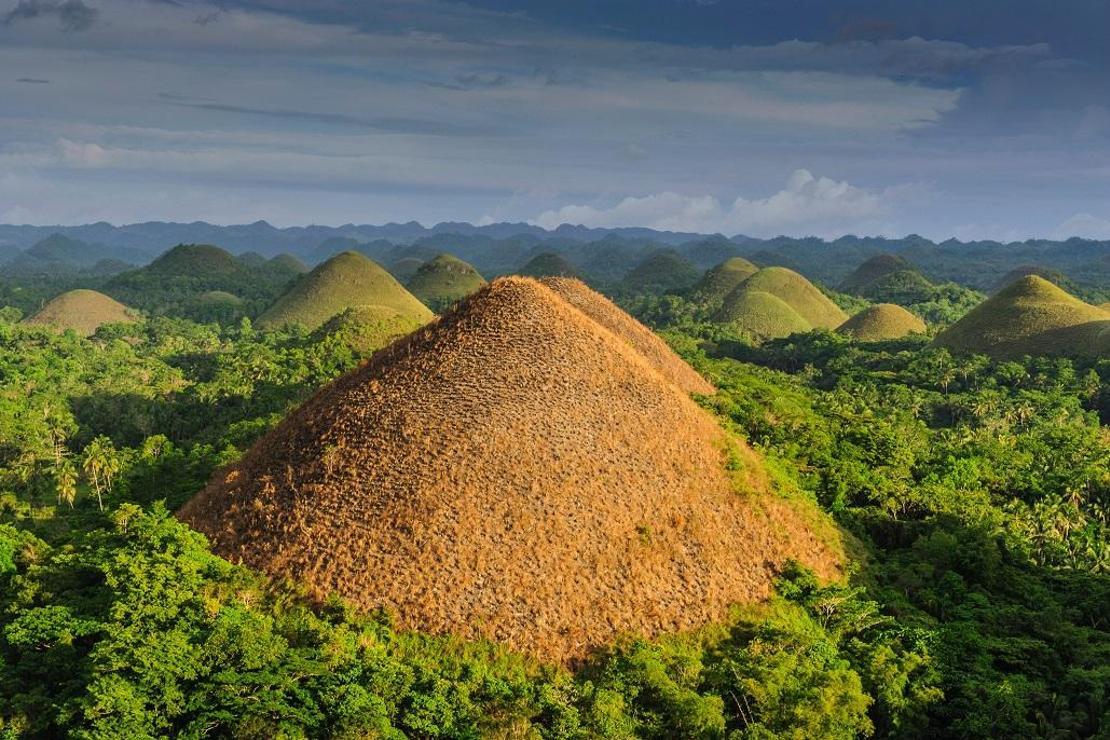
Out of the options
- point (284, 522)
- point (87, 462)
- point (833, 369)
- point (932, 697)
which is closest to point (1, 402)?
point (87, 462)

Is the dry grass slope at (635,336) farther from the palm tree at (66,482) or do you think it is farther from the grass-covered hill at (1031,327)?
the grass-covered hill at (1031,327)

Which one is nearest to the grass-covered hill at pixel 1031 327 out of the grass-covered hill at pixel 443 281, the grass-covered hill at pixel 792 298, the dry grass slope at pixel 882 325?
the dry grass slope at pixel 882 325

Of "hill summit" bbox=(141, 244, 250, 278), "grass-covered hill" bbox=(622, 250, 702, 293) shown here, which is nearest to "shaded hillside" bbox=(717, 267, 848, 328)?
"grass-covered hill" bbox=(622, 250, 702, 293)

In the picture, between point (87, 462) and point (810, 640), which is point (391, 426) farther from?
point (87, 462)

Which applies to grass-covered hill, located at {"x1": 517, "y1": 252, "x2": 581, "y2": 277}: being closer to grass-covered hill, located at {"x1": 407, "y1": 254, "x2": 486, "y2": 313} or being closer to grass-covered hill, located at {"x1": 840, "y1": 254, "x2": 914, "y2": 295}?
grass-covered hill, located at {"x1": 407, "y1": 254, "x2": 486, "y2": 313}

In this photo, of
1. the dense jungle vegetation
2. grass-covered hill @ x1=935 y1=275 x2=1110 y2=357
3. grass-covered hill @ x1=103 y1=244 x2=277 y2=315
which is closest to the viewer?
the dense jungle vegetation

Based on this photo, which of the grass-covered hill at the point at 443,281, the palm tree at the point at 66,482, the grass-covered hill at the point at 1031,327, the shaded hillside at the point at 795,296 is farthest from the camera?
the grass-covered hill at the point at 443,281
